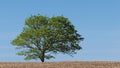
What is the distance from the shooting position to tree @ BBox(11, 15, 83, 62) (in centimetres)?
7356

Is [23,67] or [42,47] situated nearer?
[23,67]

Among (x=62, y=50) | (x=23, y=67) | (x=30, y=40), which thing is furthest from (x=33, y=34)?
(x=23, y=67)

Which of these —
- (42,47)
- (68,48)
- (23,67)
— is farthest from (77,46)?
(23,67)

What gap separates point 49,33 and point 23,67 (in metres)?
36.8

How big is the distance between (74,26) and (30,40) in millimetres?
8154

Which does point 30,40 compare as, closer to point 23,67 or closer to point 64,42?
point 64,42

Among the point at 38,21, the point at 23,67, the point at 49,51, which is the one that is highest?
the point at 38,21

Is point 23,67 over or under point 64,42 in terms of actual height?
under

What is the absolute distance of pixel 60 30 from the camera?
244 feet

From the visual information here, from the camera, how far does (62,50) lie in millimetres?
74875

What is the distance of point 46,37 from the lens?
73.9m

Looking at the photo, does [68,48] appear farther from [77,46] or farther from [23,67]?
[23,67]

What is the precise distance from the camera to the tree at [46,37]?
73562 millimetres

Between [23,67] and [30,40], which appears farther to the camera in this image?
[30,40]
